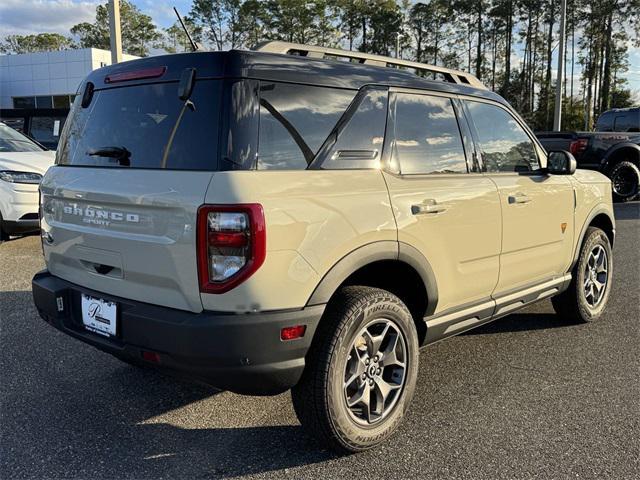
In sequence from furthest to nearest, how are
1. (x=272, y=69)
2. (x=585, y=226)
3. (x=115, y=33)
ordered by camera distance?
(x=115, y=33), (x=585, y=226), (x=272, y=69)

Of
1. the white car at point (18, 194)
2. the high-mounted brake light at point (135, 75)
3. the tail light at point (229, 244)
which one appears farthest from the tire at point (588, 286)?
the white car at point (18, 194)

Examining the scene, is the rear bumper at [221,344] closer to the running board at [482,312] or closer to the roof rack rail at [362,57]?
the running board at [482,312]

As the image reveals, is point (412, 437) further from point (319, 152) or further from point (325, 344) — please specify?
point (319, 152)

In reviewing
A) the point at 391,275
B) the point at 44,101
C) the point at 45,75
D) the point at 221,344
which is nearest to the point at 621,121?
the point at 391,275

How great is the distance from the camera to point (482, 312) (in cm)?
354

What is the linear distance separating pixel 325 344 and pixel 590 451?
4.74ft

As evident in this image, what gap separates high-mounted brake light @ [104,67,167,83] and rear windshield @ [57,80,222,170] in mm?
47

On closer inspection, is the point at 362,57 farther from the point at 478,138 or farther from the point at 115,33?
the point at 115,33

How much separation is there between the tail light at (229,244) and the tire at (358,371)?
0.54m

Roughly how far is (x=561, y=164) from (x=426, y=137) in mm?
1362

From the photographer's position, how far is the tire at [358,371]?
2.60m

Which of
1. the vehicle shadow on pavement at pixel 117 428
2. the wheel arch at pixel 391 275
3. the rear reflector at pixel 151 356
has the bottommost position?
the vehicle shadow on pavement at pixel 117 428

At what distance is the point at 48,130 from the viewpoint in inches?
432

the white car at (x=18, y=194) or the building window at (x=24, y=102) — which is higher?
the building window at (x=24, y=102)
